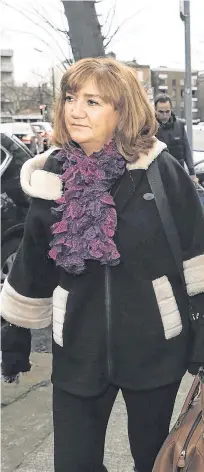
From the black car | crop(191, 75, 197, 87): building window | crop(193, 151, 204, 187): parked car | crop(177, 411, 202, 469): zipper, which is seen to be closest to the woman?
crop(177, 411, 202, 469): zipper

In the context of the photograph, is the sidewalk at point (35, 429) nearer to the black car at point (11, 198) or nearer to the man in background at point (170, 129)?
the black car at point (11, 198)

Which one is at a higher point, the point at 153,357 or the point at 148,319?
the point at 148,319

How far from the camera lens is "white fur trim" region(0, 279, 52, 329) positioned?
1.96m

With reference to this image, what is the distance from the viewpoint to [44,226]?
6.03ft

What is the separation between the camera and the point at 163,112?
5.70 metres

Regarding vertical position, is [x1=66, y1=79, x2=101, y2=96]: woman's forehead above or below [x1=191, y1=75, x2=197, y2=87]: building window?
above

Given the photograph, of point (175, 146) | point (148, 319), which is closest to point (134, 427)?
point (148, 319)

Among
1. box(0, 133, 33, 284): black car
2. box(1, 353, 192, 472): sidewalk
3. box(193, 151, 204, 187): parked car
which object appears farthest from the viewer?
box(193, 151, 204, 187): parked car

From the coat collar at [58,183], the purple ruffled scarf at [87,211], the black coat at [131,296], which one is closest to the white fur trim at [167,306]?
the black coat at [131,296]

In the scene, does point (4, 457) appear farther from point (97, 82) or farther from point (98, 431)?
point (97, 82)

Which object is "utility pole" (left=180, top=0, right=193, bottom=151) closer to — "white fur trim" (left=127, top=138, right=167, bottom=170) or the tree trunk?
the tree trunk

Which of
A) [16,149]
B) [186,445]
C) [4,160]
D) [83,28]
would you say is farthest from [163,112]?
[186,445]

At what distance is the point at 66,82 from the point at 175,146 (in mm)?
4121

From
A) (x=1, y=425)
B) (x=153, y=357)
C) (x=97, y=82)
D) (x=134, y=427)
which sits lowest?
(x=1, y=425)
